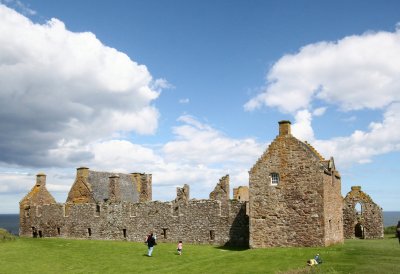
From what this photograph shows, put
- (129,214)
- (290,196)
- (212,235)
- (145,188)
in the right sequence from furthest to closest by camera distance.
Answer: (145,188) < (129,214) < (212,235) < (290,196)

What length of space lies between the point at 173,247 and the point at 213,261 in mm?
10039

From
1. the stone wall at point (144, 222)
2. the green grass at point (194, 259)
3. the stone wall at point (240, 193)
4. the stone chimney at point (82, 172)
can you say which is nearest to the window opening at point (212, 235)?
the stone wall at point (144, 222)

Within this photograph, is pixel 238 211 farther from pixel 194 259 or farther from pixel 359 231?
pixel 359 231

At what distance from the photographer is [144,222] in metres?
42.8

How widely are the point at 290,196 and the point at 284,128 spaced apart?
499 cm

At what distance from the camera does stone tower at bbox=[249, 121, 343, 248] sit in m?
30.9

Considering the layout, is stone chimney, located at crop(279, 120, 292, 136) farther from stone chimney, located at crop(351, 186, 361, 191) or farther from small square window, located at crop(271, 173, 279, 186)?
stone chimney, located at crop(351, 186, 361, 191)

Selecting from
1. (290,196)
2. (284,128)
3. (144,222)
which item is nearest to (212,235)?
(144,222)

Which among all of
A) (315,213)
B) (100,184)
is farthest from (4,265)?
(100,184)

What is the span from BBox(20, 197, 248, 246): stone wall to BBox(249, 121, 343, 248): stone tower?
4.17 m

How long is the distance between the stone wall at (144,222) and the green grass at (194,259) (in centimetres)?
186

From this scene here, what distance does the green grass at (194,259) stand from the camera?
23453mm

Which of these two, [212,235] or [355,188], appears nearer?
[212,235]

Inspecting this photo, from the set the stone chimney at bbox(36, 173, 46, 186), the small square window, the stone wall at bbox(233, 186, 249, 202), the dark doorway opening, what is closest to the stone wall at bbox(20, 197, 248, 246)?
the small square window
